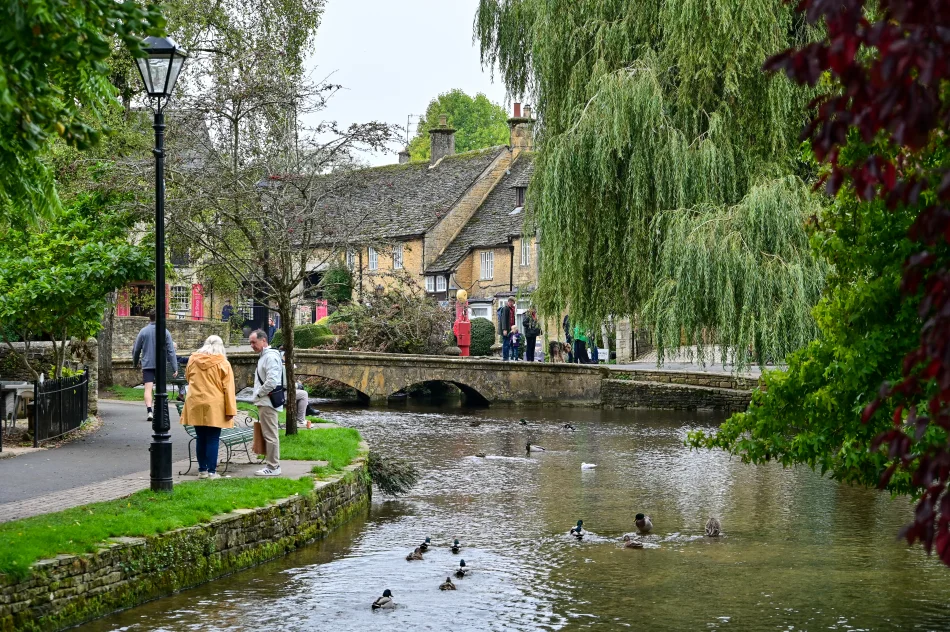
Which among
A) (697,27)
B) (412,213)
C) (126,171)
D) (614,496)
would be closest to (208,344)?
(126,171)

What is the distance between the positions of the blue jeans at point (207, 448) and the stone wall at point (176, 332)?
82.2 ft

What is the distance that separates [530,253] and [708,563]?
39.8 meters

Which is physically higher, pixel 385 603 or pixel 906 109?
pixel 906 109

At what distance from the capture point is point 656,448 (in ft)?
82.0

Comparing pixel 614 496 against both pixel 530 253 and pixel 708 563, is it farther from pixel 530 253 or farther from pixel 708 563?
pixel 530 253

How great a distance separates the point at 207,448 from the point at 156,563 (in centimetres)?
372

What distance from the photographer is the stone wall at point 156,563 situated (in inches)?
356

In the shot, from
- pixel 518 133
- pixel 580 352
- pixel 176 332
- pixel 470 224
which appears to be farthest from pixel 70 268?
pixel 518 133

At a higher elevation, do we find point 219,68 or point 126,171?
point 219,68

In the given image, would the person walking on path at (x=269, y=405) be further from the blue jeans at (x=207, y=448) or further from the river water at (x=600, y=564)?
the river water at (x=600, y=564)

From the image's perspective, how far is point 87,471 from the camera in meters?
14.7

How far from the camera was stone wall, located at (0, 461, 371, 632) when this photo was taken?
903 centimetres

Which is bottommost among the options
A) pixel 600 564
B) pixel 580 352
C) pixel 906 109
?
pixel 600 564

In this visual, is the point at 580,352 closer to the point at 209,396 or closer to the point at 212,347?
the point at 212,347
